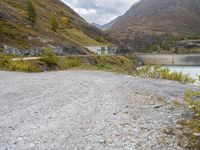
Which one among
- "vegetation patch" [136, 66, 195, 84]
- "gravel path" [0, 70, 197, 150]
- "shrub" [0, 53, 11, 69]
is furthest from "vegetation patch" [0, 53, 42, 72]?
"gravel path" [0, 70, 197, 150]

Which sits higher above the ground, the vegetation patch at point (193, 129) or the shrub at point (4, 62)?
the shrub at point (4, 62)

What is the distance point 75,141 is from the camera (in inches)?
281

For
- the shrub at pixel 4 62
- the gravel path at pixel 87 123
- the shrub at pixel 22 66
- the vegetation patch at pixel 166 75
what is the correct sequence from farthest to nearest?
1. the shrub at pixel 4 62
2. the shrub at pixel 22 66
3. the vegetation patch at pixel 166 75
4. the gravel path at pixel 87 123

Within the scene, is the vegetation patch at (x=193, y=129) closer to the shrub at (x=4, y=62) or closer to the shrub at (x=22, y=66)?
the shrub at (x=22, y=66)

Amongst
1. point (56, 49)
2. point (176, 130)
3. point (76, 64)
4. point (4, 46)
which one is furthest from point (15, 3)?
point (176, 130)

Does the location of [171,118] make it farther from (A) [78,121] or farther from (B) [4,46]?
(B) [4,46]

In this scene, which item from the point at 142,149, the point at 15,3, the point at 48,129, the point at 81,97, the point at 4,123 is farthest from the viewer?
the point at 15,3

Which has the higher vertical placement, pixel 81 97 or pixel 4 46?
pixel 4 46

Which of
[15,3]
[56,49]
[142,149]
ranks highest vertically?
[15,3]

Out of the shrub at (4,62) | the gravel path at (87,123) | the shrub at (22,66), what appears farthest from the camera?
the shrub at (4,62)

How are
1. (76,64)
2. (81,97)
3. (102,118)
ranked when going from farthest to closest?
(76,64) → (81,97) → (102,118)

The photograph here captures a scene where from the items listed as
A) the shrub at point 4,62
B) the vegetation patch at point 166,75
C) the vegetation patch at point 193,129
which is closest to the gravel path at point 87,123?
the vegetation patch at point 193,129

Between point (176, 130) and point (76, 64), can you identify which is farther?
point (76, 64)

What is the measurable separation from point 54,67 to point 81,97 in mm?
26931
